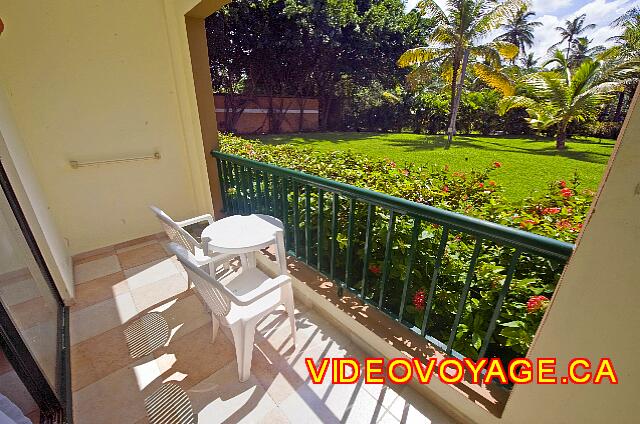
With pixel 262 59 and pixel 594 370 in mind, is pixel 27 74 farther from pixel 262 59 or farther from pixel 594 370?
pixel 262 59

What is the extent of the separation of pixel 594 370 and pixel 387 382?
1.04m

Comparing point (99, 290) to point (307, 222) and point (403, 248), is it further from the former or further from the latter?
point (403, 248)

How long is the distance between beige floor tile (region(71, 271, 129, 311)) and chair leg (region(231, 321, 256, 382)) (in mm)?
1579

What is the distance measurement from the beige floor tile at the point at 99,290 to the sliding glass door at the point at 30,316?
0.16 meters

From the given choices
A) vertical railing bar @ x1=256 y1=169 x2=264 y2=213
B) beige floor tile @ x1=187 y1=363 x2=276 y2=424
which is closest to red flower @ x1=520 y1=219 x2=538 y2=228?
beige floor tile @ x1=187 y1=363 x2=276 y2=424

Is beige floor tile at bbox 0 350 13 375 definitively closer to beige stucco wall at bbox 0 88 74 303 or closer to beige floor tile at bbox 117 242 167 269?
beige stucco wall at bbox 0 88 74 303

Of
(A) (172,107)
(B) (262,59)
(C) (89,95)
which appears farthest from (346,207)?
(B) (262,59)

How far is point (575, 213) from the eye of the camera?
1.64 metres

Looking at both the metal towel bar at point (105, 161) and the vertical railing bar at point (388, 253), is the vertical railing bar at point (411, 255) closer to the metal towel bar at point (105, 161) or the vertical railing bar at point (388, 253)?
the vertical railing bar at point (388, 253)

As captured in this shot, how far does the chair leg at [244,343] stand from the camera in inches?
60.1

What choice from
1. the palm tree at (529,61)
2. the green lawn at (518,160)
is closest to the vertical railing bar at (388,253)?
the green lawn at (518,160)

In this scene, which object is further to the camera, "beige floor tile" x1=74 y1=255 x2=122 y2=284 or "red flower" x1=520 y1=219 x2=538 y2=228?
"beige floor tile" x1=74 y1=255 x2=122 y2=284

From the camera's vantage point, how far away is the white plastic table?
71.1 inches

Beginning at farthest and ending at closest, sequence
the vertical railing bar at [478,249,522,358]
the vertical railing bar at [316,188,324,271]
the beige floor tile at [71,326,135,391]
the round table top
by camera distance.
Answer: the vertical railing bar at [316,188,324,271]
the round table top
the beige floor tile at [71,326,135,391]
the vertical railing bar at [478,249,522,358]
